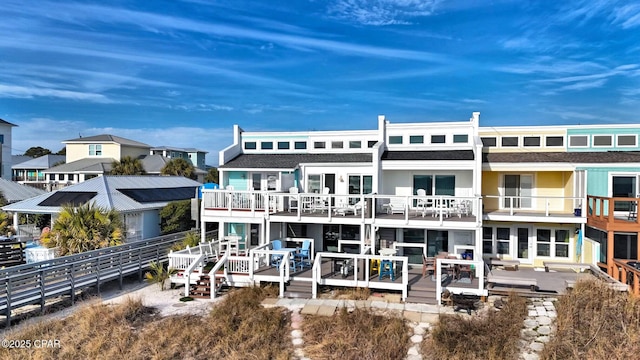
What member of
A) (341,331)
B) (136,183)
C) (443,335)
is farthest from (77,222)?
(443,335)

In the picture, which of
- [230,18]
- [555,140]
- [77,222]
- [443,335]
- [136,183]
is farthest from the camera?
[136,183]

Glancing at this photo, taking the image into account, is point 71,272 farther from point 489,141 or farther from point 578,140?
point 578,140

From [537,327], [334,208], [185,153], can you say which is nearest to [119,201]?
[334,208]

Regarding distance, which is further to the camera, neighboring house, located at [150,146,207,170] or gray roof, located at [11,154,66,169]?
neighboring house, located at [150,146,207,170]

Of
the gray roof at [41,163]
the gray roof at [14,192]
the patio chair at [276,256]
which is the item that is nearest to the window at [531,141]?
the patio chair at [276,256]

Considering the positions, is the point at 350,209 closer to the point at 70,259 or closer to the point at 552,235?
the point at 552,235

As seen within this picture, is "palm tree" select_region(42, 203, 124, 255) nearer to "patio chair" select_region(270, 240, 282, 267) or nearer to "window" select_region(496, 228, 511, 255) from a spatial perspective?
"patio chair" select_region(270, 240, 282, 267)

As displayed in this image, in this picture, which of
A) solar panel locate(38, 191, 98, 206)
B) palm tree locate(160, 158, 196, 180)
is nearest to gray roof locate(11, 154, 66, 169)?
palm tree locate(160, 158, 196, 180)
